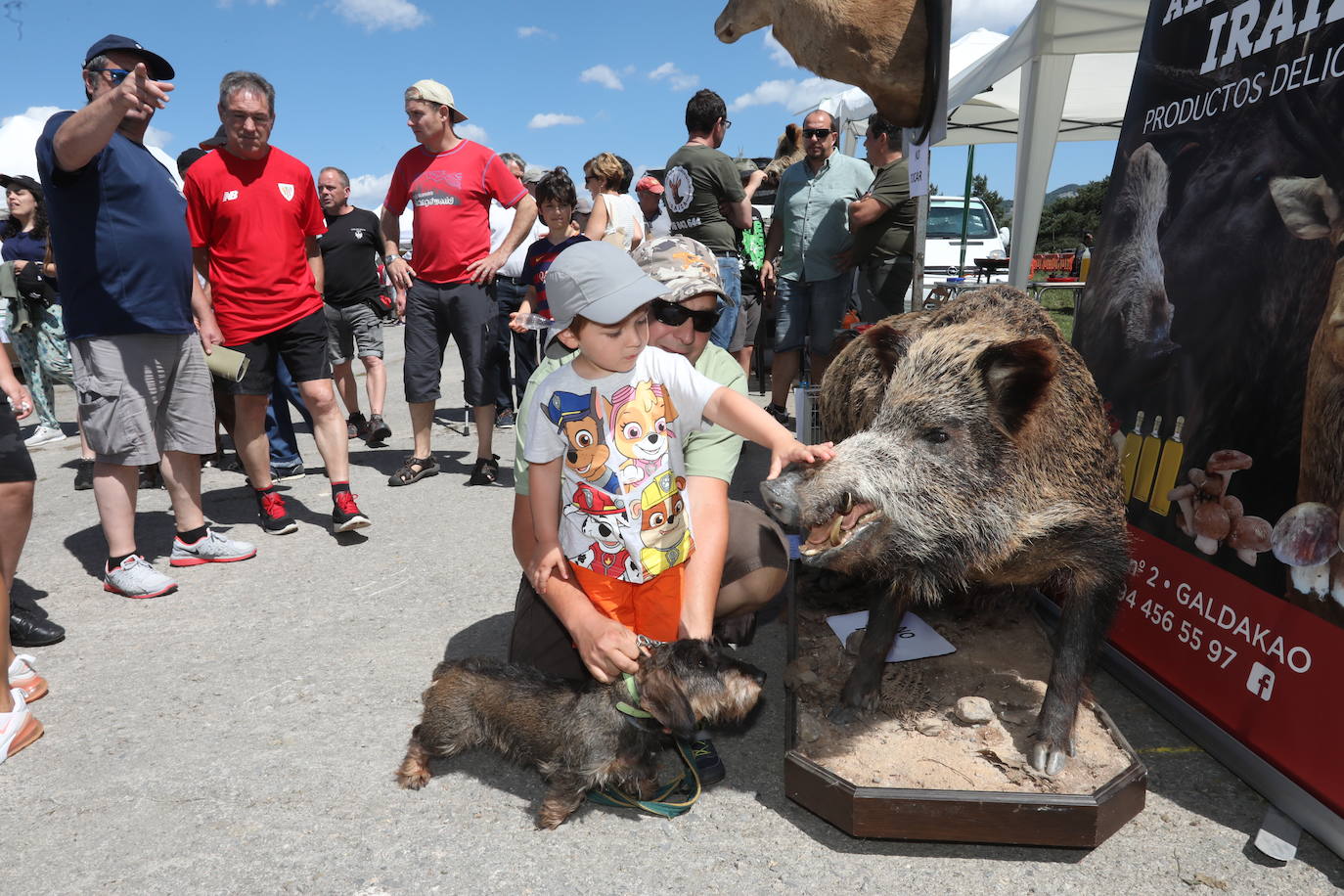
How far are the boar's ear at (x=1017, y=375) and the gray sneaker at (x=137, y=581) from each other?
3.92m

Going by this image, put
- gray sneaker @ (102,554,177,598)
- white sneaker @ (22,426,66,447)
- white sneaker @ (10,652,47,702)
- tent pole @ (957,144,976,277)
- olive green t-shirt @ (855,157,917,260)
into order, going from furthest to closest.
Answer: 1. tent pole @ (957,144,976,277)
2. white sneaker @ (22,426,66,447)
3. olive green t-shirt @ (855,157,917,260)
4. gray sneaker @ (102,554,177,598)
5. white sneaker @ (10,652,47,702)

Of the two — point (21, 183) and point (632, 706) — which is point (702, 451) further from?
point (21, 183)

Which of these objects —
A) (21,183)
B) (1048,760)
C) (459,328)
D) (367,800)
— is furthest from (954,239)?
(367,800)

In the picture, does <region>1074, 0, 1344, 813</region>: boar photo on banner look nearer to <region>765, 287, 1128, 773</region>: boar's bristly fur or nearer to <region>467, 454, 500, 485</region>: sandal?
<region>765, 287, 1128, 773</region>: boar's bristly fur

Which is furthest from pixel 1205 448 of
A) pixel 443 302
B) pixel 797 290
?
pixel 443 302

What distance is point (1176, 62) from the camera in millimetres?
2896

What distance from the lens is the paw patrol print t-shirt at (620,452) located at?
232 cm

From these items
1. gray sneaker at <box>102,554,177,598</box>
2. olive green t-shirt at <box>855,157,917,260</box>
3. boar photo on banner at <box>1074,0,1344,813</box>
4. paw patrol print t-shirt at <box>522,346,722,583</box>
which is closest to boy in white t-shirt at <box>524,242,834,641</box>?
paw patrol print t-shirt at <box>522,346,722,583</box>

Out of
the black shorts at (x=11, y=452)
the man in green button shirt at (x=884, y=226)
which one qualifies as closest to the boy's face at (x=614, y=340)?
the black shorts at (x=11, y=452)

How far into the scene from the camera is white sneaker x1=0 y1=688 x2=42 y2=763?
268 cm

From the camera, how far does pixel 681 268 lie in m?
2.79

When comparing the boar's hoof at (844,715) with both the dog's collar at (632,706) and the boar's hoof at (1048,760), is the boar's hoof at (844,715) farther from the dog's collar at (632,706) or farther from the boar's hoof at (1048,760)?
the dog's collar at (632,706)

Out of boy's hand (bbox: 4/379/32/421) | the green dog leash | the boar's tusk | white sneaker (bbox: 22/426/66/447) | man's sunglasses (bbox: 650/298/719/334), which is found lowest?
white sneaker (bbox: 22/426/66/447)

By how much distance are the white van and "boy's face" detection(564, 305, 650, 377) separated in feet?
Answer: 42.4
